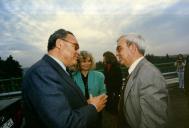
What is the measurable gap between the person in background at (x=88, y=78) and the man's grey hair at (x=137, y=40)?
1.90m

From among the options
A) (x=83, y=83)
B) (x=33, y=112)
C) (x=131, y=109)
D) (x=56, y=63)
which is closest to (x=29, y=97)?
(x=33, y=112)

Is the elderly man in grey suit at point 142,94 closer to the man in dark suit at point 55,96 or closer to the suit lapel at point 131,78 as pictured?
the suit lapel at point 131,78

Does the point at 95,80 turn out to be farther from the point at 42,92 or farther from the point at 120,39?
the point at 42,92

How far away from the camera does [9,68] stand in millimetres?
34750

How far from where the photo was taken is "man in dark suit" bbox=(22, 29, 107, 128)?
99.1 inches

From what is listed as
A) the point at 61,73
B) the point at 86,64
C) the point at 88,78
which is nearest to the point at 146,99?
the point at 61,73

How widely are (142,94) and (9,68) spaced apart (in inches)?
1308

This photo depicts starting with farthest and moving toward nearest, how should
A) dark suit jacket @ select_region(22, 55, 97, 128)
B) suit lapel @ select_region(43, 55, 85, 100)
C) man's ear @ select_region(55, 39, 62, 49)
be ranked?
man's ear @ select_region(55, 39, 62, 49), suit lapel @ select_region(43, 55, 85, 100), dark suit jacket @ select_region(22, 55, 97, 128)

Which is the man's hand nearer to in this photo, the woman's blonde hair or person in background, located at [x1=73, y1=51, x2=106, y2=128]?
person in background, located at [x1=73, y1=51, x2=106, y2=128]

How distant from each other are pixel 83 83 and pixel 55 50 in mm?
2523

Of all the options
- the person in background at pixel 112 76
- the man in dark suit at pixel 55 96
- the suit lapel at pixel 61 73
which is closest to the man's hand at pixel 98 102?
the man in dark suit at pixel 55 96

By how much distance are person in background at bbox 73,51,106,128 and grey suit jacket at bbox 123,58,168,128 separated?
1981 mm

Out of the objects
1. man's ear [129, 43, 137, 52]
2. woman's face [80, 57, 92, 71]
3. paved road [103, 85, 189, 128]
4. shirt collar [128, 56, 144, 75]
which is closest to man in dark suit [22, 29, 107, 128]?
shirt collar [128, 56, 144, 75]

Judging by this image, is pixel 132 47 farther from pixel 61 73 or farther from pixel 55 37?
pixel 61 73
